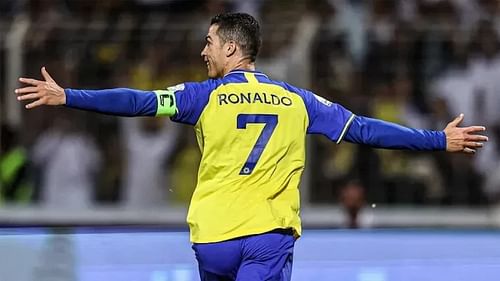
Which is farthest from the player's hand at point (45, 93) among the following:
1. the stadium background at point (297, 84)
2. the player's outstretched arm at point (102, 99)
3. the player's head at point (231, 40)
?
the stadium background at point (297, 84)

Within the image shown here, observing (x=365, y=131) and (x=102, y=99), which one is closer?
(x=102, y=99)

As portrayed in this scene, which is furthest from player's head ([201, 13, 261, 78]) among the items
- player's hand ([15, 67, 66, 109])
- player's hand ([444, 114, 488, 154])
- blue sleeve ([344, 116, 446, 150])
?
player's hand ([444, 114, 488, 154])

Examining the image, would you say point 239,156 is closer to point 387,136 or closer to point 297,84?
point 387,136

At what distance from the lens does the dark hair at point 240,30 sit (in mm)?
5133

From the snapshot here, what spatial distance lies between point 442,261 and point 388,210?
15.3 feet

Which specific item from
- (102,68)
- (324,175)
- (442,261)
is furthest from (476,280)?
(102,68)

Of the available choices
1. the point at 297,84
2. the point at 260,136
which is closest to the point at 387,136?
the point at 260,136

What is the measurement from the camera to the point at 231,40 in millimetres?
5133

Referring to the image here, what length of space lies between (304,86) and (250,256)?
6.43 meters

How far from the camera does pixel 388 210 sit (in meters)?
11.6

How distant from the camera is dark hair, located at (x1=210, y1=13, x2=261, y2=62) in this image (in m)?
5.13

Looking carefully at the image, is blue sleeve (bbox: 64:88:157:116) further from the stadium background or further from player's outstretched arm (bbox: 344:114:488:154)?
the stadium background

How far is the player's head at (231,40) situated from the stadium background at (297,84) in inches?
233

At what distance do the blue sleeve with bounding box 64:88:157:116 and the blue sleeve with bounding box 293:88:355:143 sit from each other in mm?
656
